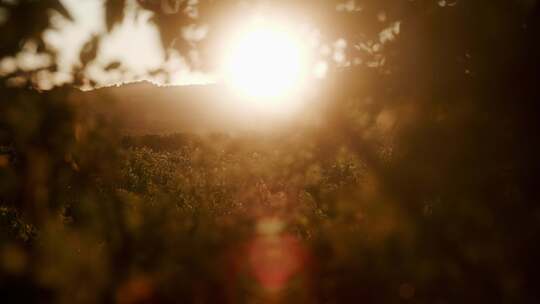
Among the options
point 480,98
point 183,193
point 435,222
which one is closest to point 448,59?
point 480,98

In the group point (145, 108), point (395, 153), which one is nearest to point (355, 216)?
point (395, 153)

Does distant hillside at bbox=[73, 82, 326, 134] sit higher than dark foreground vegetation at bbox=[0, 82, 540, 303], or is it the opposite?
distant hillside at bbox=[73, 82, 326, 134]

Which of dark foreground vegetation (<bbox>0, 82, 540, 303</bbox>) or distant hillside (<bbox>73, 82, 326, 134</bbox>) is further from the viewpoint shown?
distant hillside (<bbox>73, 82, 326, 134</bbox>)

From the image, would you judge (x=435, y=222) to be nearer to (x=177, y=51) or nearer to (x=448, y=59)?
(x=448, y=59)

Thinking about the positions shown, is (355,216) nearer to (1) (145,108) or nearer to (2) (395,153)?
(2) (395,153)

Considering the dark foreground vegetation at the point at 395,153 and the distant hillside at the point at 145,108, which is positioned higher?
the distant hillside at the point at 145,108

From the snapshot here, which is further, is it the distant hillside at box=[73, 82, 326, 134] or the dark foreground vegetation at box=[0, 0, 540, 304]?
the distant hillside at box=[73, 82, 326, 134]

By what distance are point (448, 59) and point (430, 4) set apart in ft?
0.81

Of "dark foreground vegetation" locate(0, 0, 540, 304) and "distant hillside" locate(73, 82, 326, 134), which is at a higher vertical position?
"distant hillside" locate(73, 82, 326, 134)

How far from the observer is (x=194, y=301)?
352cm

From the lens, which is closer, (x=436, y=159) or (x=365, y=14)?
(x=436, y=159)

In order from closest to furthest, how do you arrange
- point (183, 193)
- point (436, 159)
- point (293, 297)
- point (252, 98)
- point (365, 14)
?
point (436, 159) < point (365, 14) < point (252, 98) < point (293, 297) < point (183, 193)

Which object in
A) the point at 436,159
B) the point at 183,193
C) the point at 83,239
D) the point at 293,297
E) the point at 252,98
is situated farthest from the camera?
the point at 183,193

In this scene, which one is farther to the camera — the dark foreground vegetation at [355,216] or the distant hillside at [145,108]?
the distant hillside at [145,108]
